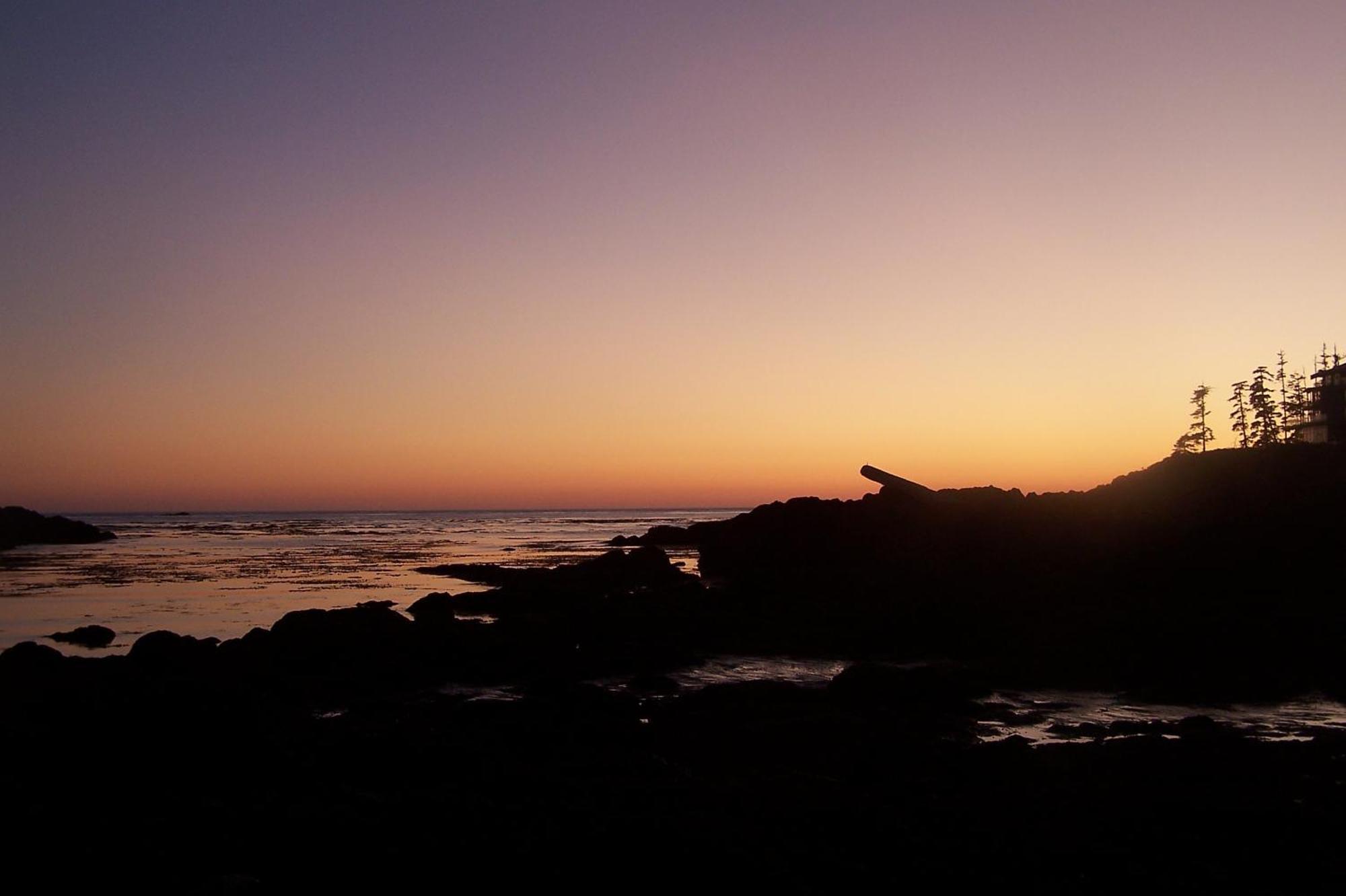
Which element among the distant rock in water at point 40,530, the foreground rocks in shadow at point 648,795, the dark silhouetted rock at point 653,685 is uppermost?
the distant rock in water at point 40,530

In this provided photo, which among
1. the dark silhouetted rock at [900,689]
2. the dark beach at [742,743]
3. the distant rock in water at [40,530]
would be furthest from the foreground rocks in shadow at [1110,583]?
the distant rock in water at [40,530]

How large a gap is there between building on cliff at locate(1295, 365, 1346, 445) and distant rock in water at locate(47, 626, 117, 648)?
2051 inches

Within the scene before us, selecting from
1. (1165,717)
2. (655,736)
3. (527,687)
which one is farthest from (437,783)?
(1165,717)

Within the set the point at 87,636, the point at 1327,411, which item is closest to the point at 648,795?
the point at 87,636

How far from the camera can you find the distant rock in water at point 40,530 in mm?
86000

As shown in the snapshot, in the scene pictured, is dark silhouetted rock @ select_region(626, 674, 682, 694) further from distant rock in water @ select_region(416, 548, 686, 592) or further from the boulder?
distant rock in water @ select_region(416, 548, 686, 592)

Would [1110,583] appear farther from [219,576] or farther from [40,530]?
[40,530]

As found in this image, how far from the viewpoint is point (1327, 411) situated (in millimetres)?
57031

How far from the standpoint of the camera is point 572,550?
228ft

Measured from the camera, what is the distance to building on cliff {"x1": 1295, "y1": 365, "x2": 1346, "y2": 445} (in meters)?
53.7

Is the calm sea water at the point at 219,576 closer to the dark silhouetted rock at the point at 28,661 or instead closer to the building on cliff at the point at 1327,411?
the dark silhouetted rock at the point at 28,661

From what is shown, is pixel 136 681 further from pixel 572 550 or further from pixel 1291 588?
pixel 572 550

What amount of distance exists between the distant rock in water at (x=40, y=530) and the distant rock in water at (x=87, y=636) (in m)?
70.3

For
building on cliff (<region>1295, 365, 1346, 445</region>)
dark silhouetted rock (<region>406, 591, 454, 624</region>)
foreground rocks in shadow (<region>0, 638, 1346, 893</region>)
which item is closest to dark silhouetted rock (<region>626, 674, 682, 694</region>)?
foreground rocks in shadow (<region>0, 638, 1346, 893</region>)
